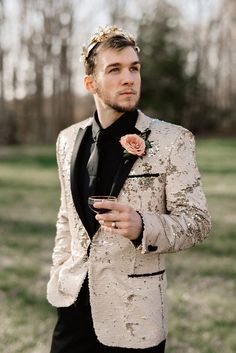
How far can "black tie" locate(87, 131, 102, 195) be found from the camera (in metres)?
2.65

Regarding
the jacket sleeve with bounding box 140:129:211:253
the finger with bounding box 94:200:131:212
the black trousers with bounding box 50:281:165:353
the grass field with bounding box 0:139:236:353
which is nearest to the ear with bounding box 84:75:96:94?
the jacket sleeve with bounding box 140:129:211:253

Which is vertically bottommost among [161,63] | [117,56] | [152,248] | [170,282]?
[170,282]

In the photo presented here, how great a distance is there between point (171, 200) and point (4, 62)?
3440cm

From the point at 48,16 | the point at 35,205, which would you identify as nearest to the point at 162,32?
the point at 48,16

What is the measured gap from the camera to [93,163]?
2.69m

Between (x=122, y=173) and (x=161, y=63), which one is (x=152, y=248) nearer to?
(x=122, y=173)

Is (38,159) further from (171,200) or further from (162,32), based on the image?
(171,200)

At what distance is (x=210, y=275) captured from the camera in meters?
6.69

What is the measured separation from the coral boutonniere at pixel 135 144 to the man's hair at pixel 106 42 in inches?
16.5

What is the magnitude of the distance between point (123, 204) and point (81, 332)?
29.1 inches

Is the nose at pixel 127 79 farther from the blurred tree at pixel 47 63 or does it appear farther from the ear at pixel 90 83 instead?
the blurred tree at pixel 47 63

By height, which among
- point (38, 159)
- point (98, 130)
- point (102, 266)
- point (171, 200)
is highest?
point (98, 130)

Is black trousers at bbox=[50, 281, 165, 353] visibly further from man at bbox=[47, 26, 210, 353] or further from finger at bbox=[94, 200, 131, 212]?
finger at bbox=[94, 200, 131, 212]

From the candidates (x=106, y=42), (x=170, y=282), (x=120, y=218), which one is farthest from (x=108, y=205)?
(x=170, y=282)
